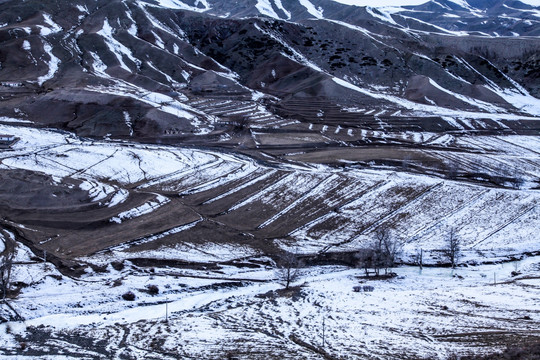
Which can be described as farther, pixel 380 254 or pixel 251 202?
pixel 251 202

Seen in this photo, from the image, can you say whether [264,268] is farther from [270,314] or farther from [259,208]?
[259,208]

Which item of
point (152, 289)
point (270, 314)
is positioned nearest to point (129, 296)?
point (152, 289)

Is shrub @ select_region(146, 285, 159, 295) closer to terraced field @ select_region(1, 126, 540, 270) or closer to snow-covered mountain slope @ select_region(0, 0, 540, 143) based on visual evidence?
terraced field @ select_region(1, 126, 540, 270)

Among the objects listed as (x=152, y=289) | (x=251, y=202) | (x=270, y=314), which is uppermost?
(x=251, y=202)

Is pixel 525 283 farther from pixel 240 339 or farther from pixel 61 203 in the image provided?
pixel 61 203

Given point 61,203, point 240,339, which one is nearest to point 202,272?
point 240,339
